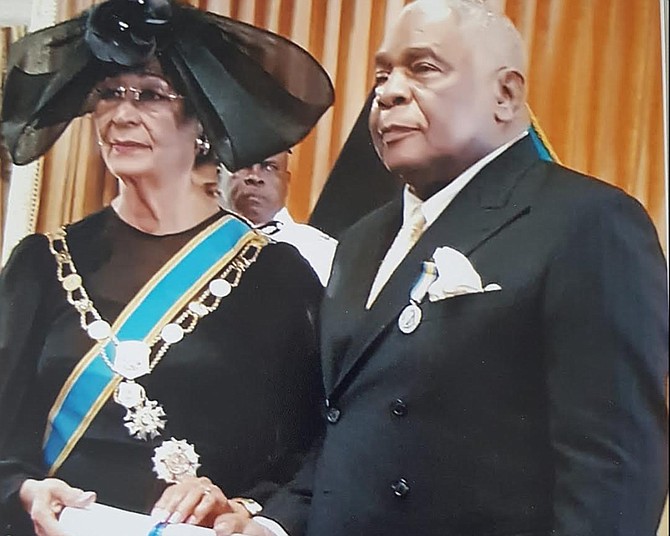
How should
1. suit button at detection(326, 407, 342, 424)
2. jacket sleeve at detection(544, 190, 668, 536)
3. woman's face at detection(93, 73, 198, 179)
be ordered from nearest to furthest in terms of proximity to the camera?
jacket sleeve at detection(544, 190, 668, 536) → suit button at detection(326, 407, 342, 424) → woman's face at detection(93, 73, 198, 179)

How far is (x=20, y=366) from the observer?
129 centimetres

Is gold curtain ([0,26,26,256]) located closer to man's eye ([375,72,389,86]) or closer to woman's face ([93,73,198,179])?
woman's face ([93,73,198,179])

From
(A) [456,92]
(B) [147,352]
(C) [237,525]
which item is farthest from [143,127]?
(C) [237,525]

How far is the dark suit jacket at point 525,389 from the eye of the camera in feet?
3.63

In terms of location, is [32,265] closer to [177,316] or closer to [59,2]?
[177,316]

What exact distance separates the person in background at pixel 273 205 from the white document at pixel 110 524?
1.09 feet

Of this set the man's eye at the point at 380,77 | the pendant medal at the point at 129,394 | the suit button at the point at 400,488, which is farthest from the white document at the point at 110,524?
the man's eye at the point at 380,77

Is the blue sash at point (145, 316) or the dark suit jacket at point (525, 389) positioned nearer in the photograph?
the dark suit jacket at point (525, 389)

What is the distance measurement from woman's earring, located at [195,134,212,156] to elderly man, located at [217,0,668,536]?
214mm

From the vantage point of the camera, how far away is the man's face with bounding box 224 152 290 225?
126 centimetres

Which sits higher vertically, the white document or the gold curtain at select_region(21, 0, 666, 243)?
the gold curtain at select_region(21, 0, 666, 243)

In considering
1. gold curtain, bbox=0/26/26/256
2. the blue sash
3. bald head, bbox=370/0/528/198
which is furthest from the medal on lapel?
gold curtain, bbox=0/26/26/256

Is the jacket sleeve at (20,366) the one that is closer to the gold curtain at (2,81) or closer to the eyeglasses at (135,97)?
the gold curtain at (2,81)

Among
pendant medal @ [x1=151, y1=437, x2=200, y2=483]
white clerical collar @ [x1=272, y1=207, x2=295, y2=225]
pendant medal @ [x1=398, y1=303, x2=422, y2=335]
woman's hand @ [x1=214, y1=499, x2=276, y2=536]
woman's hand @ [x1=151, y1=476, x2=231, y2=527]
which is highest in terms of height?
white clerical collar @ [x1=272, y1=207, x2=295, y2=225]
